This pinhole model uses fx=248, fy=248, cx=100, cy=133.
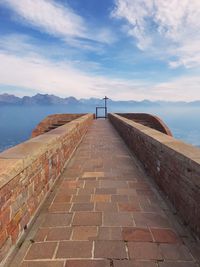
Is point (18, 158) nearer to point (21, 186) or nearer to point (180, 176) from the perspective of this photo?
point (21, 186)

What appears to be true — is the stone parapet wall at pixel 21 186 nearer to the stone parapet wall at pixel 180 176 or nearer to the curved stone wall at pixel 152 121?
the stone parapet wall at pixel 180 176

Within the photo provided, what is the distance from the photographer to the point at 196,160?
9.33 feet

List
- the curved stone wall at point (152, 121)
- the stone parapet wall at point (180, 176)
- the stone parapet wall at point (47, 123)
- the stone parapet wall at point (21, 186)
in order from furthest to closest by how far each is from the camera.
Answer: the stone parapet wall at point (47, 123)
the curved stone wall at point (152, 121)
the stone parapet wall at point (180, 176)
the stone parapet wall at point (21, 186)

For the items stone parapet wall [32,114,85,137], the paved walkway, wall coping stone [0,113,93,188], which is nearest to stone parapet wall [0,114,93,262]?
wall coping stone [0,113,93,188]

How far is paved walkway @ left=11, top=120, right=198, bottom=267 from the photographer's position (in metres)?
2.42

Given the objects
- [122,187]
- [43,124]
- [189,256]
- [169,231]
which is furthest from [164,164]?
[43,124]

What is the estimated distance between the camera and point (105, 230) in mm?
2980

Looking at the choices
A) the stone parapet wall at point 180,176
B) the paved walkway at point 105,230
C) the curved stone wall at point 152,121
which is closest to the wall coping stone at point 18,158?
the paved walkway at point 105,230

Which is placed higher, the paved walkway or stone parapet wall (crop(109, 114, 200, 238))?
stone parapet wall (crop(109, 114, 200, 238))

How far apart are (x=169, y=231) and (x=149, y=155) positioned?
89.6 inches

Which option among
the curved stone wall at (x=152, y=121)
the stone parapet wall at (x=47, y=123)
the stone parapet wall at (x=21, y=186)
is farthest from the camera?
the stone parapet wall at (x=47, y=123)

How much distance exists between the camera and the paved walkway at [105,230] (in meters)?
2.42

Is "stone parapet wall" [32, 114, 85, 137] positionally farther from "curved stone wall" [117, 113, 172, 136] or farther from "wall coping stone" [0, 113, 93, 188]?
"wall coping stone" [0, 113, 93, 188]

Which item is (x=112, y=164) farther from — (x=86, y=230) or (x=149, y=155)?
(x=86, y=230)
